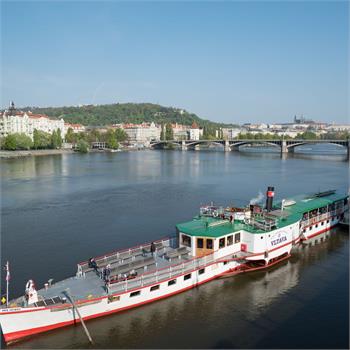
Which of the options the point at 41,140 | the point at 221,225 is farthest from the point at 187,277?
the point at 41,140

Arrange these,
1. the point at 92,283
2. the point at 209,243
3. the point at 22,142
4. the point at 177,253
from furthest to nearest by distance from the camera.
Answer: the point at 22,142
the point at 209,243
the point at 177,253
the point at 92,283

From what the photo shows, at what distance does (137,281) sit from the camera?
15984 mm

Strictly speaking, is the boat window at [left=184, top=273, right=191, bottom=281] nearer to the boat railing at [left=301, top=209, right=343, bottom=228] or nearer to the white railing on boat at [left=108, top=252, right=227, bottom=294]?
the white railing on boat at [left=108, top=252, right=227, bottom=294]

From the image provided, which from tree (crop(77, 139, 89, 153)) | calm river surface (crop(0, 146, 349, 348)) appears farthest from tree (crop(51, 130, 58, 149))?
calm river surface (crop(0, 146, 349, 348))

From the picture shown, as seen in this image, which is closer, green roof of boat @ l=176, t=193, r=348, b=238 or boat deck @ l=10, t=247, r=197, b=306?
boat deck @ l=10, t=247, r=197, b=306

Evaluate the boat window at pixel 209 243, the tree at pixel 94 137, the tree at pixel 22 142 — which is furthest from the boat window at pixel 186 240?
the tree at pixel 94 137

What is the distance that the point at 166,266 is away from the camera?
17.2 meters

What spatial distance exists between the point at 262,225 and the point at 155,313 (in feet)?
24.8

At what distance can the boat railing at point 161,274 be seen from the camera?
1549 centimetres

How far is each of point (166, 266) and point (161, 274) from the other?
68 cm

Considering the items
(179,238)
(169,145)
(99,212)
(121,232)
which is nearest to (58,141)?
(169,145)

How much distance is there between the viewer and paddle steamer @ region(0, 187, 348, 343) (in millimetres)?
14109

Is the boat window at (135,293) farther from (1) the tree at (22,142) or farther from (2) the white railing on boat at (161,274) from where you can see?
(1) the tree at (22,142)

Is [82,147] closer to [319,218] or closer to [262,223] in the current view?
[319,218]
